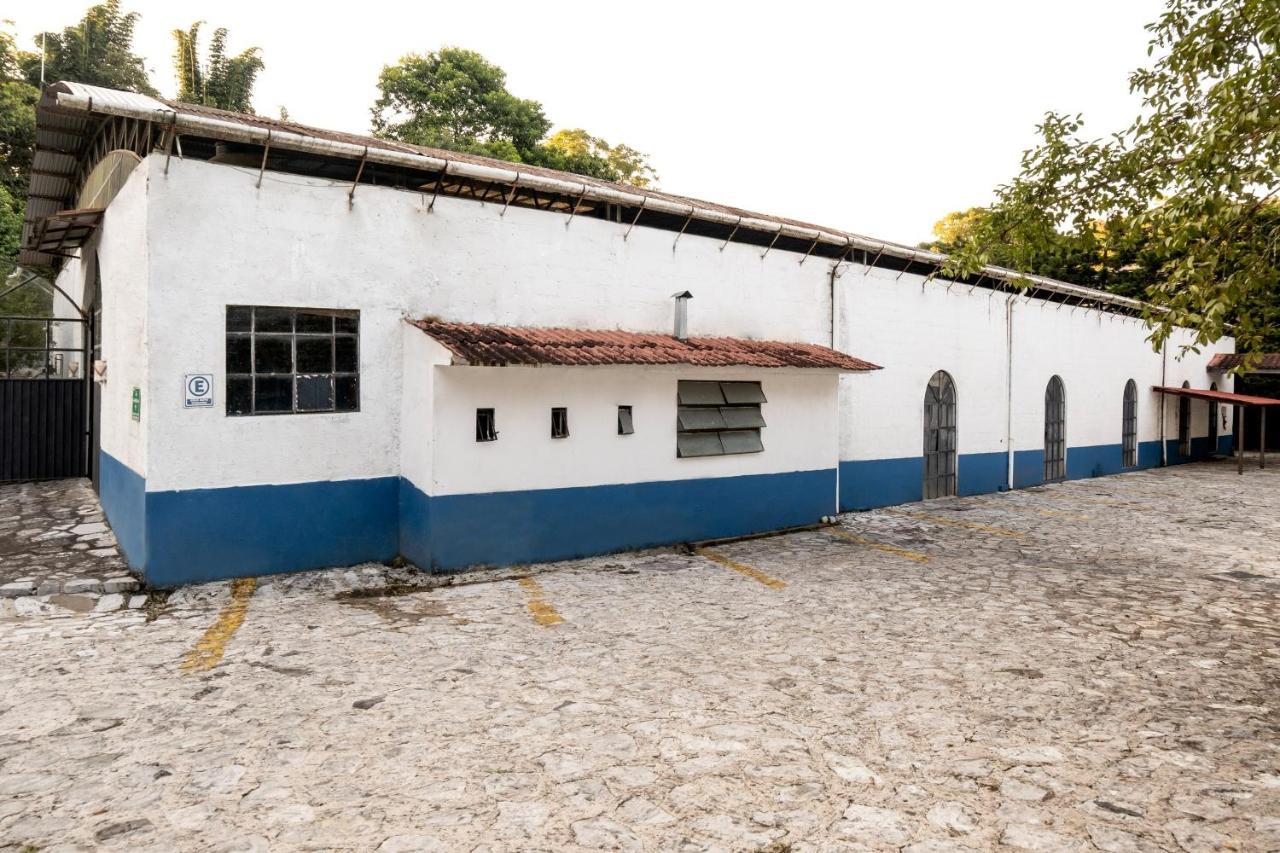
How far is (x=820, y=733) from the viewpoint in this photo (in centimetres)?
457

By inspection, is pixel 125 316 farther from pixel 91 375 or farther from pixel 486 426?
pixel 91 375

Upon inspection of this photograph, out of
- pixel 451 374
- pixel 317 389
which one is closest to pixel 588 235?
pixel 451 374

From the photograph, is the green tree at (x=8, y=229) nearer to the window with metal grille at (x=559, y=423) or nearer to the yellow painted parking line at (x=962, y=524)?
the window with metal grille at (x=559, y=423)

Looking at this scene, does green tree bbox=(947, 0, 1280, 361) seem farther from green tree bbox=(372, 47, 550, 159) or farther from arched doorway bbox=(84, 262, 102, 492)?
A: green tree bbox=(372, 47, 550, 159)

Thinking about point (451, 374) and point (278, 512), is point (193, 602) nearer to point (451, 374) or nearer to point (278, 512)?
point (278, 512)

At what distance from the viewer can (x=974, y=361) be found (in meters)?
15.4

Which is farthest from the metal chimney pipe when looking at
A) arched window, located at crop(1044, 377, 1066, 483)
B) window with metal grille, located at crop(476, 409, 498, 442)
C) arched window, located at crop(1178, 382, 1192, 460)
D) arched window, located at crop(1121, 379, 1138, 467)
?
arched window, located at crop(1178, 382, 1192, 460)

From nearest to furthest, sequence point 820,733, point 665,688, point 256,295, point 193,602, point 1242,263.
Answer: point 820,733 < point 665,688 < point 1242,263 < point 193,602 < point 256,295

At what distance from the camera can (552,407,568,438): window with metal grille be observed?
8.95 meters

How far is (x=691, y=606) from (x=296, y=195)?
600 centimetres

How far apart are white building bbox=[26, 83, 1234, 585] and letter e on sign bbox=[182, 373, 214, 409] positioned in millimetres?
41

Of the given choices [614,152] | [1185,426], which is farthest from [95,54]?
[1185,426]

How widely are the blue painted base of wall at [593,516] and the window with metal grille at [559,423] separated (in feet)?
2.30

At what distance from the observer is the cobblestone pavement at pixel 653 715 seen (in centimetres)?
358
